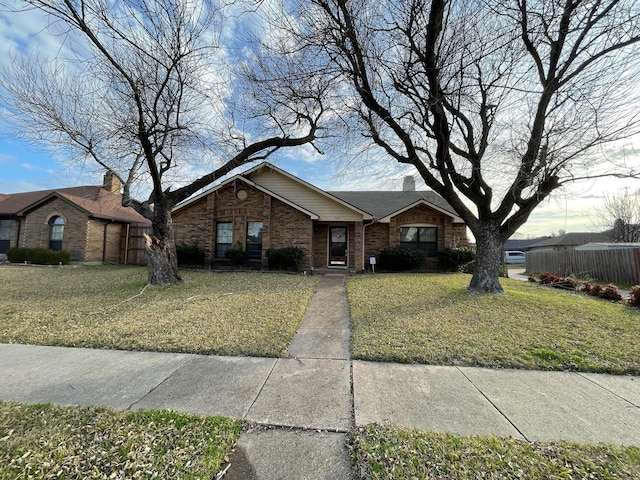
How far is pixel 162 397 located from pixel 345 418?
189 centimetres

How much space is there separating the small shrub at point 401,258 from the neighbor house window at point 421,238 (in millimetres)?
997

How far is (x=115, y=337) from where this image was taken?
179 inches

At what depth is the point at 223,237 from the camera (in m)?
14.4

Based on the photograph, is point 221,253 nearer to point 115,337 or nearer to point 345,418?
point 115,337

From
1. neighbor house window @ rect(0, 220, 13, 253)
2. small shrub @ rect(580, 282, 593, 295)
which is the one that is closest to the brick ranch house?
small shrub @ rect(580, 282, 593, 295)

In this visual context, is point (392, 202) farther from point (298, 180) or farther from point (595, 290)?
point (595, 290)

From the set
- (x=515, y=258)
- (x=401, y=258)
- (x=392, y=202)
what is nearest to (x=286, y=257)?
(x=401, y=258)

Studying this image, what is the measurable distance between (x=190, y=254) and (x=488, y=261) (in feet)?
42.0

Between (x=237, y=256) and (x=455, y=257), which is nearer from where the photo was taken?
(x=237, y=256)

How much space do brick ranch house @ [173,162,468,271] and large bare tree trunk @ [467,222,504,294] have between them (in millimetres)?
5994

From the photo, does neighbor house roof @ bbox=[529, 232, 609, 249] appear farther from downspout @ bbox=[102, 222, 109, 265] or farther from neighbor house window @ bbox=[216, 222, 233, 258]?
downspout @ bbox=[102, 222, 109, 265]

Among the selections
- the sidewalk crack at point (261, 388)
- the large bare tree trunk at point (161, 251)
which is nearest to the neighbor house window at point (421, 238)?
the large bare tree trunk at point (161, 251)

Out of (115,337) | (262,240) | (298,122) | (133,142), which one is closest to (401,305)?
(115,337)

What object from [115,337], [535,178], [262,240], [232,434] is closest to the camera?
[232,434]
